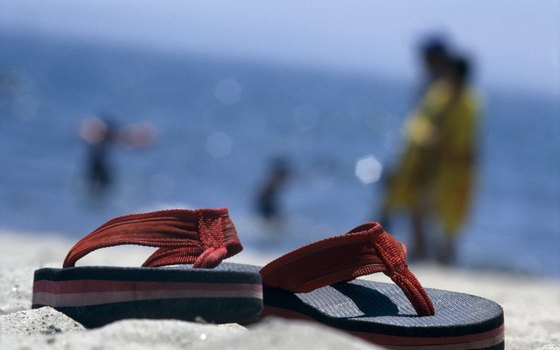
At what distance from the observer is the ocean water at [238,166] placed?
44.7ft

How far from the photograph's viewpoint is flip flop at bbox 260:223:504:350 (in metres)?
2.43

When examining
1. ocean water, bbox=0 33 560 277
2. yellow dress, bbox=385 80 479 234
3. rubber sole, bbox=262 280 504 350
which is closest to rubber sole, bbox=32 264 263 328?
rubber sole, bbox=262 280 504 350

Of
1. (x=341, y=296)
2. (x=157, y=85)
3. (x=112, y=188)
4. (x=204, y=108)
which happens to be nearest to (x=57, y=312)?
(x=341, y=296)

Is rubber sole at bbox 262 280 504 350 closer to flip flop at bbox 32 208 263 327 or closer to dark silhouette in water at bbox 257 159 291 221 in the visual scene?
flip flop at bbox 32 208 263 327

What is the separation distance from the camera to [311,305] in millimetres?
2543

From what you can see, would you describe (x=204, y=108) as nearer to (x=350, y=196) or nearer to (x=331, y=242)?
(x=350, y=196)

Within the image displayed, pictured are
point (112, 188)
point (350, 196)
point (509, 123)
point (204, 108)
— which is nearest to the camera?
point (112, 188)

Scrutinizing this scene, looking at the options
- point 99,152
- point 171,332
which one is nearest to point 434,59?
point 171,332

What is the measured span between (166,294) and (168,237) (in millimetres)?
307

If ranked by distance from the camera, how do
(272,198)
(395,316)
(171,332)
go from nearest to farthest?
(171,332) → (395,316) → (272,198)

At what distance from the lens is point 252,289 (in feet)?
7.82

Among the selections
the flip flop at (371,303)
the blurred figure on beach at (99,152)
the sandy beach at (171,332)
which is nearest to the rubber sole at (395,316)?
the flip flop at (371,303)

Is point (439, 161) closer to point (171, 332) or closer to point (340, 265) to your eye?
point (340, 265)

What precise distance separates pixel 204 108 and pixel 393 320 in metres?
47.7
